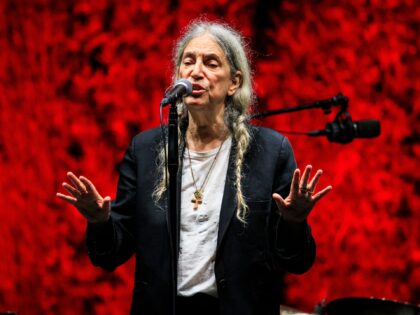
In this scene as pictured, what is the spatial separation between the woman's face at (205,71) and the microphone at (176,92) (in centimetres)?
25

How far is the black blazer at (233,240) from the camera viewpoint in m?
1.93

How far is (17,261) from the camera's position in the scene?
3570 mm

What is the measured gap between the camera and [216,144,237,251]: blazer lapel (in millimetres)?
1932

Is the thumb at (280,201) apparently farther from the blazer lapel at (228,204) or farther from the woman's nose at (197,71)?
the woman's nose at (197,71)

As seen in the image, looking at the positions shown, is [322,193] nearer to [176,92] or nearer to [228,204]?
[228,204]

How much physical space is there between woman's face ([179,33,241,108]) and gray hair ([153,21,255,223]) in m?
0.04

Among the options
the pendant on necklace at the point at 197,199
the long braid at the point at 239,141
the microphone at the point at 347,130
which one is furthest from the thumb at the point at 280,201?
the microphone at the point at 347,130

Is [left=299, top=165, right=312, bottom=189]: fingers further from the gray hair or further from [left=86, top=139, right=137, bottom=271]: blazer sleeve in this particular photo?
[left=86, top=139, right=137, bottom=271]: blazer sleeve

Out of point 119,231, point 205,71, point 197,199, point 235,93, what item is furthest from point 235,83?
point 119,231

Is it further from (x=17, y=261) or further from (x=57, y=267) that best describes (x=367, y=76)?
(x=17, y=261)

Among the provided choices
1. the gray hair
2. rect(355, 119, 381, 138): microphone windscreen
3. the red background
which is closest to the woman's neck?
the gray hair

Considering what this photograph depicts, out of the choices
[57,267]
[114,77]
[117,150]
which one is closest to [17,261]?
[57,267]

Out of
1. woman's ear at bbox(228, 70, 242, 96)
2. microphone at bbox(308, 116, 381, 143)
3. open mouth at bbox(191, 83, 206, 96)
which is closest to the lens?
open mouth at bbox(191, 83, 206, 96)

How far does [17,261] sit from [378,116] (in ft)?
7.96
